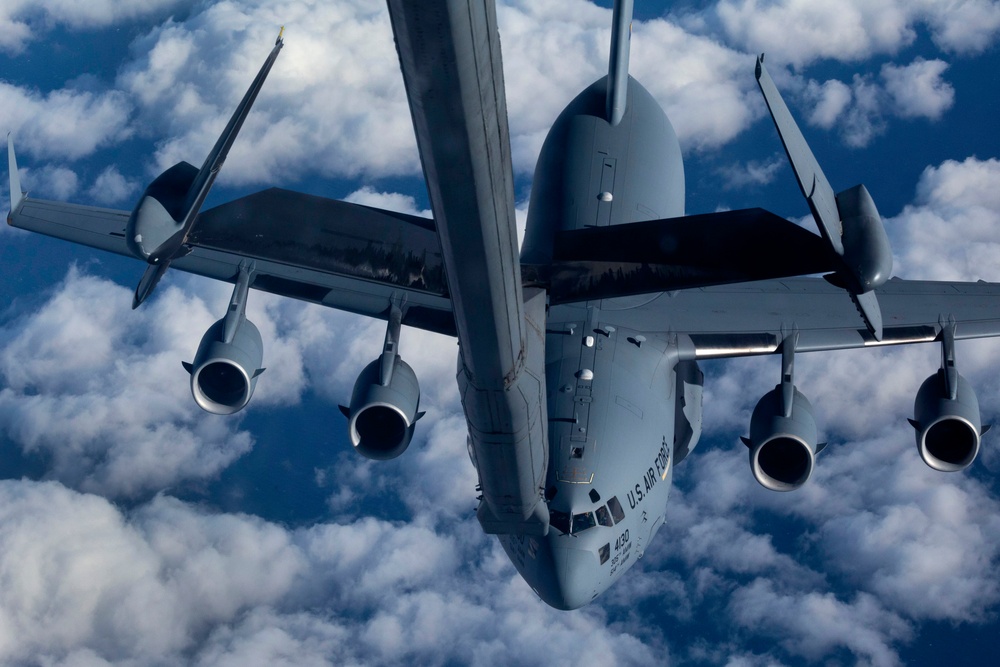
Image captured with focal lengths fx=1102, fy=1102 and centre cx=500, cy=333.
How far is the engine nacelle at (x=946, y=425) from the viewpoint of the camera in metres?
29.6

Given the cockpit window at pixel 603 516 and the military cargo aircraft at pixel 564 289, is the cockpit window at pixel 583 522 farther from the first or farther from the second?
the cockpit window at pixel 603 516

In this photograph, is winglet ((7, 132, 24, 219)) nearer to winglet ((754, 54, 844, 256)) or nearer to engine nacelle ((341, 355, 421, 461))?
engine nacelle ((341, 355, 421, 461))

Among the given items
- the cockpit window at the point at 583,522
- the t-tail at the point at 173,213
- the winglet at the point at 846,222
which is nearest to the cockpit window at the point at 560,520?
the cockpit window at the point at 583,522

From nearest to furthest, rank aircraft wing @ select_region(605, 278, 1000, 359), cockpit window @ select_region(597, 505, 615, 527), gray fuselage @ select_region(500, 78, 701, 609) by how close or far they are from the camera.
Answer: gray fuselage @ select_region(500, 78, 701, 609) < cockpit window @ select_region(597, 505, 615, 527) < aircraft wing @ select_region(605, 278, 1000, 359)

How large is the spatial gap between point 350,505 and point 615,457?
49.0m

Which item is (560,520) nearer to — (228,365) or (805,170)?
(228,365)

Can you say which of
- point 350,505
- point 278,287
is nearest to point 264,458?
point 350,505

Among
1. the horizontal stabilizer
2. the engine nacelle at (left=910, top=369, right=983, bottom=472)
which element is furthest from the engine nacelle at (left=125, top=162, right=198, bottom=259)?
the engine nacelle at (left=910, top=369, right=983, bottom=472)

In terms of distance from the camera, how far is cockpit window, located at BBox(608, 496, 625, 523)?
2831 cm

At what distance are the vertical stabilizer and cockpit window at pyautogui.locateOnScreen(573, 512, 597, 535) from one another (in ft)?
55.4

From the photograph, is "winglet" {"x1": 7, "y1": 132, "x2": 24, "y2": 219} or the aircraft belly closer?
the aircraft belly

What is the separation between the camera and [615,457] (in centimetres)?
2883

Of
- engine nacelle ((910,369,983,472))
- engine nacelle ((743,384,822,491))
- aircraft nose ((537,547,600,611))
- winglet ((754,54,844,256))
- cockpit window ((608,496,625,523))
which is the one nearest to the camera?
winglet ((754,54,844,256))

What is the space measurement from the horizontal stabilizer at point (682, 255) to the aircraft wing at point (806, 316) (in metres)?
16.4
